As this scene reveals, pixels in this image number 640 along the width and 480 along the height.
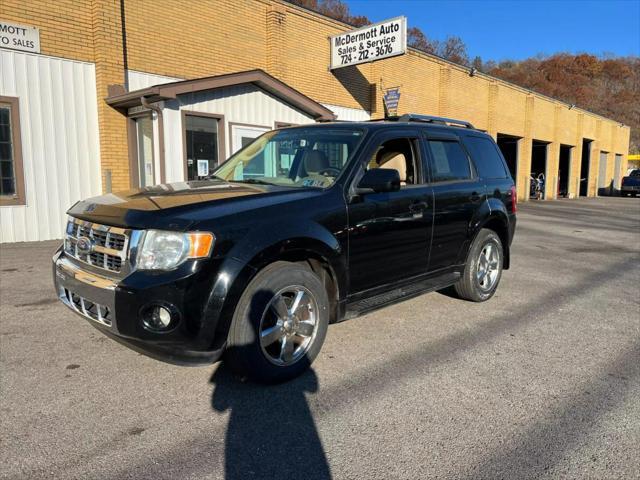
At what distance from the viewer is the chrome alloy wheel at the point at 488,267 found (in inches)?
222

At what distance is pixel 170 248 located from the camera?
3.02 m

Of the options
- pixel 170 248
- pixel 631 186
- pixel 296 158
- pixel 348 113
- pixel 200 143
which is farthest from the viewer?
pixel 631 186

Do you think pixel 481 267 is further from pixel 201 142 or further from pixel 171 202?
pixel 201 142

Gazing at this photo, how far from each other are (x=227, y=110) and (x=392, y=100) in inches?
270

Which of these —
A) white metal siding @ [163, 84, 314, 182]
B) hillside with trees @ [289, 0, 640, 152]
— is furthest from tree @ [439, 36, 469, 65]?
white metal siding @ [163, 84, 314, 182]

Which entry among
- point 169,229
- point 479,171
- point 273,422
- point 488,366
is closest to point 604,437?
point 488,366

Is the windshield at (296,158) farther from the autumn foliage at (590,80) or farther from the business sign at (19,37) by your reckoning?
the autumn foliage at (590,80)

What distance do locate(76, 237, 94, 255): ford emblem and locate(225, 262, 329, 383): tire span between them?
1146mm

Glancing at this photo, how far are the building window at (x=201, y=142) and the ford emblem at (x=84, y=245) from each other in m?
7.72

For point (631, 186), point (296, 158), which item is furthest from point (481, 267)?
point (631, 186)

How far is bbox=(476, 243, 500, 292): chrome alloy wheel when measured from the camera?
564 centimetres

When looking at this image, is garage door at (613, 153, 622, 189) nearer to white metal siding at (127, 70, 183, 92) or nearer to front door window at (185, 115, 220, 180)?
front door window at (185, 115, 220, 180)

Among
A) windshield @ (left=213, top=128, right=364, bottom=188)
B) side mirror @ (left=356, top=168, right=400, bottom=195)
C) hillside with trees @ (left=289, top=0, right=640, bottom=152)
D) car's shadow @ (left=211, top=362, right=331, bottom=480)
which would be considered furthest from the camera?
hillside with trees @ (left=289, top=0, right=640, bottom=152)

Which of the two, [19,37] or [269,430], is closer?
[269,430]
